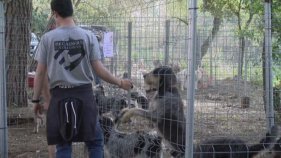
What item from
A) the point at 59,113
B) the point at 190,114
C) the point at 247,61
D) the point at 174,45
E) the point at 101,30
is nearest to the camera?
the point at 59,113

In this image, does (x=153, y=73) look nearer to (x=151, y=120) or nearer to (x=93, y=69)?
(x=151, y=120)

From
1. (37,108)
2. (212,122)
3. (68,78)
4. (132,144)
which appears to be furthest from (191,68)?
(212,122)

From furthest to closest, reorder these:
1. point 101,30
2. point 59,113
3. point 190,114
Answer: point 101,30
point 190,114
point 59,113

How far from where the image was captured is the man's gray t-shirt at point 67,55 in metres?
4.45

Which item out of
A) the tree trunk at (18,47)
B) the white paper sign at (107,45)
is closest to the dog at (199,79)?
the white paper sign at (107,45)

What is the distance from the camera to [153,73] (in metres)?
6.63

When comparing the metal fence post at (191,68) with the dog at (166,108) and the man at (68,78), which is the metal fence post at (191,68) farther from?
the dog at (166,108)

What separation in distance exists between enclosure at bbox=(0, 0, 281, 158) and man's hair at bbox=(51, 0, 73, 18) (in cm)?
135

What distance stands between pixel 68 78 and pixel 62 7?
2.25ft

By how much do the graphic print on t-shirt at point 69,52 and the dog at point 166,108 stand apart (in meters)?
2.26

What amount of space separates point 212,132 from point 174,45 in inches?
104

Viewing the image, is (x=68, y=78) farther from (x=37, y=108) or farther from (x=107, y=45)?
(x=107, y=45)

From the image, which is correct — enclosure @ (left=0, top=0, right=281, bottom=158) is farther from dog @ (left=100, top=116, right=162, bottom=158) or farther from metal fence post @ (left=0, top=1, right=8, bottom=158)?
dog @ (left=100, top=116, right=162, bottom=158)

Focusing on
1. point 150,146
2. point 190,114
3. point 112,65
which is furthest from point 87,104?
point 112,65
